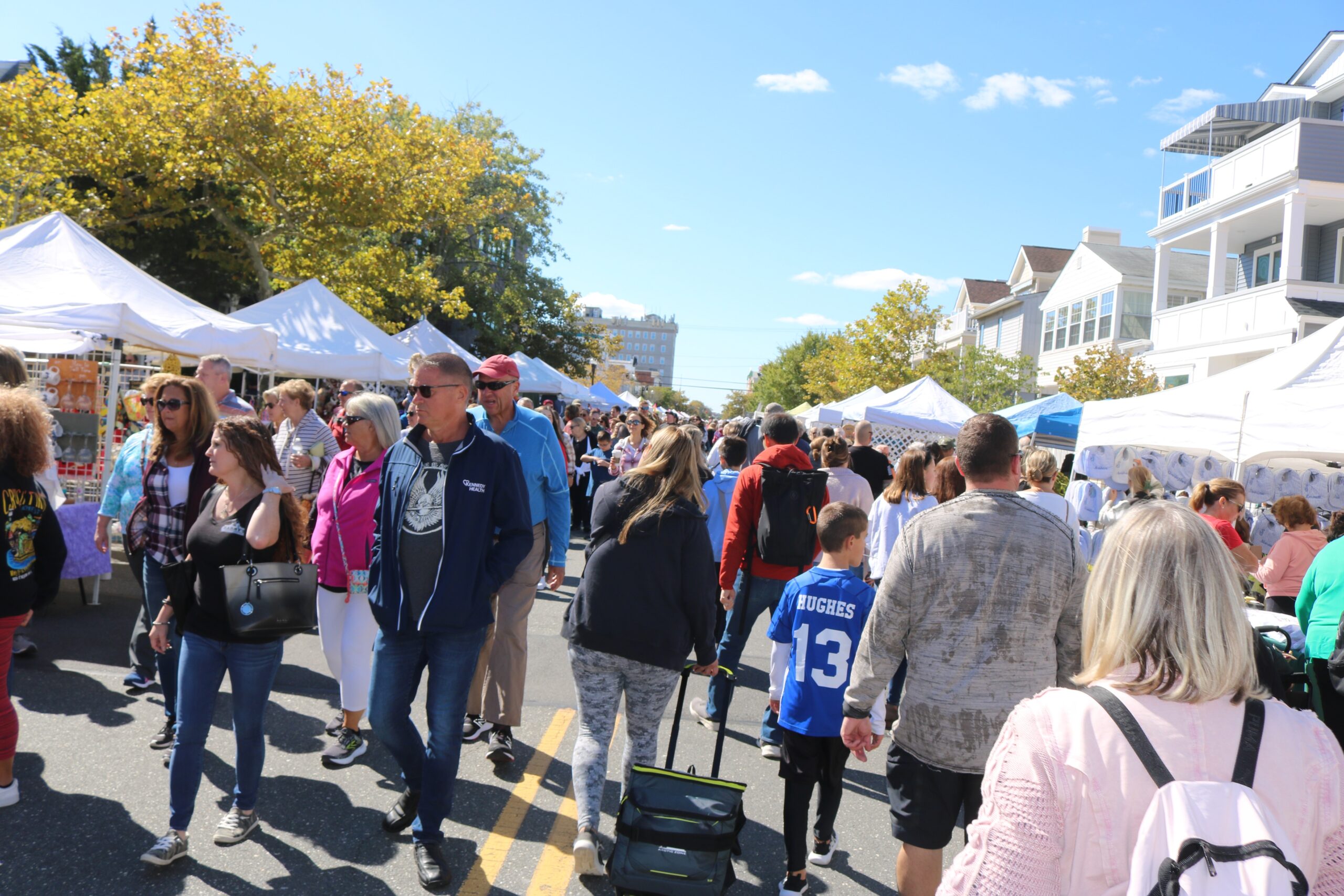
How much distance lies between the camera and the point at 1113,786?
1.57m

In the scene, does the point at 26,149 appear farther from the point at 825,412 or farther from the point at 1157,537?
the point at 1157,537

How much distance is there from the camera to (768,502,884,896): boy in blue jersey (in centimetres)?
371

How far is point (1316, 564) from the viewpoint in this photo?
4426 millimetres

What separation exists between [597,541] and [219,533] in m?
1.57

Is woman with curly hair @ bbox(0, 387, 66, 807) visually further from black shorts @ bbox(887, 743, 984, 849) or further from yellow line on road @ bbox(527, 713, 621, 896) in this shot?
black shorts @ bbox(887, 743, 984, 849)

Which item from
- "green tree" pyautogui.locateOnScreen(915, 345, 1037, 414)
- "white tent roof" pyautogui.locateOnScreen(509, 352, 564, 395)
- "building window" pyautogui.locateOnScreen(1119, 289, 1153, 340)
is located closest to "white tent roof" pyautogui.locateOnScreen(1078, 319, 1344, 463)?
"white tent roof" pyautogui.locateOnScreen(509, 352, 564, 395)

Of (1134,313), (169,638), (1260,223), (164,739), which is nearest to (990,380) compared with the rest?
(1134,313)

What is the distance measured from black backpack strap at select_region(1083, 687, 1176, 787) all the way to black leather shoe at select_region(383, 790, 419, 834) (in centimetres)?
322

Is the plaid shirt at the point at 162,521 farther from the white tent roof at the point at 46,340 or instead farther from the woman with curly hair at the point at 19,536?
the white tent roof at the point at 46,340

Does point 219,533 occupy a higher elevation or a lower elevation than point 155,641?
higher

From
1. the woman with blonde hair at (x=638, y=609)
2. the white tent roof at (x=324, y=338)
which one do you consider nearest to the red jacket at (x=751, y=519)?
the woman with blonde hair at (x=638, y=609)

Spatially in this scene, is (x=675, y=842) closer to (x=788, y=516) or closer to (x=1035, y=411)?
(x=788, y=516)

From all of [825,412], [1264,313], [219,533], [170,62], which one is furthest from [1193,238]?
[219,533]

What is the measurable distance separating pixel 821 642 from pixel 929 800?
1.01 metres
